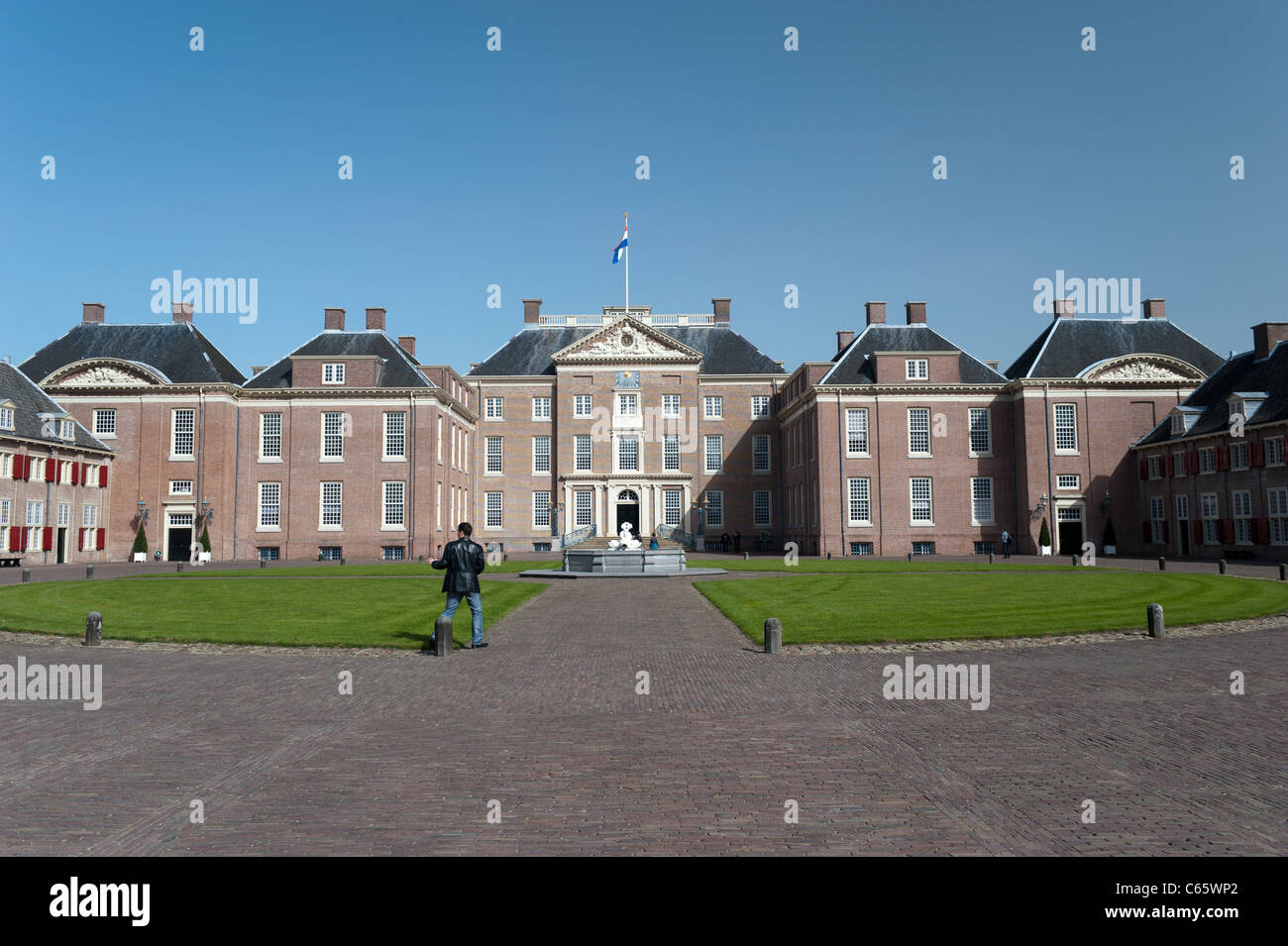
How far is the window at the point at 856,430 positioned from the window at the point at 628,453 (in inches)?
572

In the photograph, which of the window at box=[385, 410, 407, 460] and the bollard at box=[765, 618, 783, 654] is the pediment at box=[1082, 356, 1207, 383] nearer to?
the window at box=[385, 410, 407, 460]

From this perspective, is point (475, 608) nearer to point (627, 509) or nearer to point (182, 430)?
point (182, 430)

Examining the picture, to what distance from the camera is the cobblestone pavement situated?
4.97 meters

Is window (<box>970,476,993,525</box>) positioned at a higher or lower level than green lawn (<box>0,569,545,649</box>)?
higher

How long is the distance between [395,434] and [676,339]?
20.5 metres

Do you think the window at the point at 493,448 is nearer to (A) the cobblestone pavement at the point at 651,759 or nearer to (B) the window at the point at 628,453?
(B) the window at the point at 628,453

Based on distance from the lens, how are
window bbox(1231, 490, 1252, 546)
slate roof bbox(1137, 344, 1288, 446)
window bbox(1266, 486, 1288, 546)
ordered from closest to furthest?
1. window bbox(1266, 486, 1288, 546)
2. slate roof bbox(1137, 344, 1288, 446)
3. window bbox(1231, 490, 1252, 546)

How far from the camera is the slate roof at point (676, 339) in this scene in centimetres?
5716

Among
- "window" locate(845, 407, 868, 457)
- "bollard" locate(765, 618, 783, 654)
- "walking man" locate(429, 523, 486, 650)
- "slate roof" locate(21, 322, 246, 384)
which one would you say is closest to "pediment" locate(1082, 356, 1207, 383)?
"window" locate(845, 407, 868, 457)

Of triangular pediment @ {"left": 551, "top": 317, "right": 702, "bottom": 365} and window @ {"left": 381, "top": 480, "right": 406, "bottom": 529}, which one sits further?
triangular pediment @ {"left": 551, "top": 317, "right": 702, "bottom": 365}

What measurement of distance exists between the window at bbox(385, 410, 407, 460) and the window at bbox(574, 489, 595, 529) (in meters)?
12.4

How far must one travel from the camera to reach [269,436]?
155 feet
